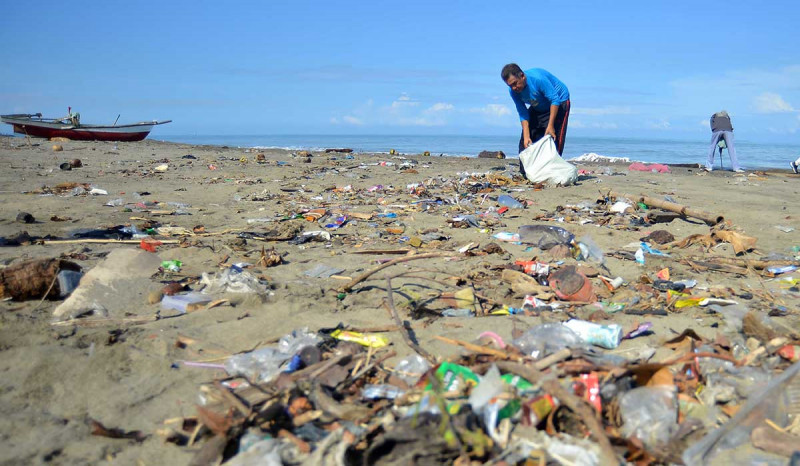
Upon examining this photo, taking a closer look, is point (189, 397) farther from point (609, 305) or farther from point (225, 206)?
point (225, 206)

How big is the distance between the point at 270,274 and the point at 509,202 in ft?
11.0

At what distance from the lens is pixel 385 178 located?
8.76 m

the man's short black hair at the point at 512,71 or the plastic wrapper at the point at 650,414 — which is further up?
the man's short black hair at the point at 512,71

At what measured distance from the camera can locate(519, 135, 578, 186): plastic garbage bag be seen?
7387 millimetres

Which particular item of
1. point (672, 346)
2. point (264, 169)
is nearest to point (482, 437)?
point (672, 346)

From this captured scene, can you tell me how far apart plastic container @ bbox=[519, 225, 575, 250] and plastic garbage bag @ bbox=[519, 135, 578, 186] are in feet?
10.6

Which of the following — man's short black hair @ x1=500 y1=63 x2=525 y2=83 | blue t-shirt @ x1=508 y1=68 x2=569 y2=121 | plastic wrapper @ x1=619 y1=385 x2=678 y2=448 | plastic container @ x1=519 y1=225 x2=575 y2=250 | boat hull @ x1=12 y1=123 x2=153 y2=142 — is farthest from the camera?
boat hull @ x1=12 y1=123 x2=153 y2=142

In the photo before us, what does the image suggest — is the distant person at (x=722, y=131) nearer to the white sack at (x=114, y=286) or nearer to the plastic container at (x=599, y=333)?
the plastic container at (x=599, y=333)

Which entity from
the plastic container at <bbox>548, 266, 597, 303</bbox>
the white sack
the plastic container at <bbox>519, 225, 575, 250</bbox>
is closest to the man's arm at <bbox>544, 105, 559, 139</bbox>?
the plastic container at <bbox>519, 225, 575, 250</bbox>

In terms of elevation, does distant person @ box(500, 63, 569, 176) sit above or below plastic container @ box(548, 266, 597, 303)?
above

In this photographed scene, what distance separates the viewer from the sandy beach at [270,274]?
196 cm

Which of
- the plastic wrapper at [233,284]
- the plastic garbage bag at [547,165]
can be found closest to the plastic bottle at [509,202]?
the plastic garbage bag at [547,165]

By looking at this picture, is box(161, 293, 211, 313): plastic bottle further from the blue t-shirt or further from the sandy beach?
the blue t-shirt

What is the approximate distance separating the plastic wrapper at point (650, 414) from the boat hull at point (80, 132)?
2047cm
